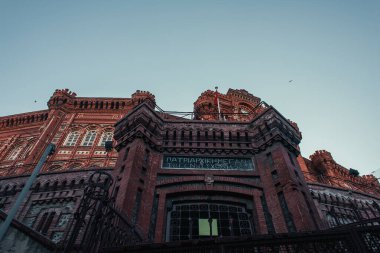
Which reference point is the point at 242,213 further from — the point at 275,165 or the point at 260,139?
the point at 260,139

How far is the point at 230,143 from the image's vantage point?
1184 cm

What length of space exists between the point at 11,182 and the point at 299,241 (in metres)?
14.0

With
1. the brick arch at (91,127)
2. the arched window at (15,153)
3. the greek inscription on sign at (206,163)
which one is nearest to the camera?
the greek inscription on sign at (206,163)

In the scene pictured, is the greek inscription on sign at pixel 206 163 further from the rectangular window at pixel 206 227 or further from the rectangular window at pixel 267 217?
the rectangular window at pixel 206 227

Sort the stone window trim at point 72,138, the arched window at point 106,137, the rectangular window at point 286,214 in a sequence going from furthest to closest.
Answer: the arched window at point 106,137 < the stone window trim at point 72,138 < the rectangular window at point 286,214

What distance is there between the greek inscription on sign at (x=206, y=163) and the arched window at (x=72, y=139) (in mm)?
17769

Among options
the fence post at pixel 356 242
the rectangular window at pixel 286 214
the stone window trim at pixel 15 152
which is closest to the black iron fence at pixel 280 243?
the fence post at pixel 356 242

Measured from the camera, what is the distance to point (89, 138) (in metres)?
26.6

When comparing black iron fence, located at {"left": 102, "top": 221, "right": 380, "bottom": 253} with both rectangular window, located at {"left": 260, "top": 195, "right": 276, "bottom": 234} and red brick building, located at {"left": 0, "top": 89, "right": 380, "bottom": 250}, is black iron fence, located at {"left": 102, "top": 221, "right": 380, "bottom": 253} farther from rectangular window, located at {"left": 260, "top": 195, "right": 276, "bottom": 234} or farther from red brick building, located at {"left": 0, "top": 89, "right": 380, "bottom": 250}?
rectangular window, located at {"left": 260, "top": 195, "right": 276, "bottom": 234}

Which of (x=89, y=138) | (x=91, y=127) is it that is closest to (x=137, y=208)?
(x=89, y=138)

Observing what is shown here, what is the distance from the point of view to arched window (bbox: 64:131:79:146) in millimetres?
25802

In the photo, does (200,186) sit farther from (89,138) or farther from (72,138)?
(72,138)

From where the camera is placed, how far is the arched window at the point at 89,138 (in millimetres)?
25898

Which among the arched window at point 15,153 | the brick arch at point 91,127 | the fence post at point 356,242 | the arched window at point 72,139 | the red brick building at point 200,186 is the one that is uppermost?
the brick arch at point 91,127
